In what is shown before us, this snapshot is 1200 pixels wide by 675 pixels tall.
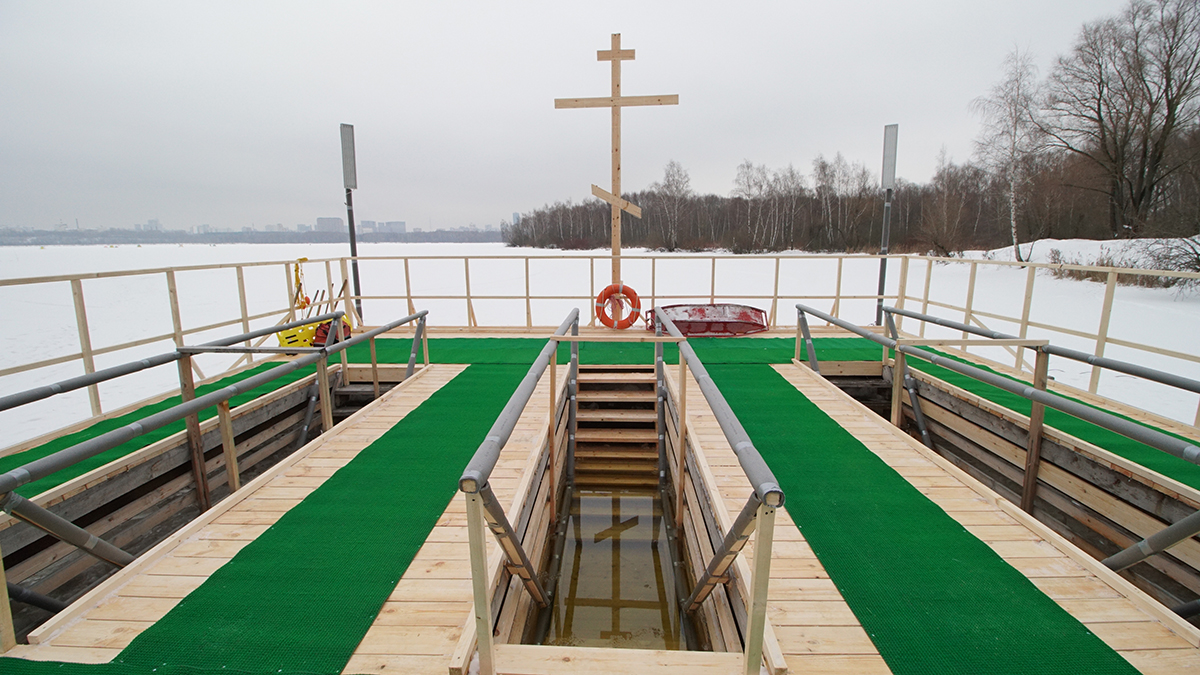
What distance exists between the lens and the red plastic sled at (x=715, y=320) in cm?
795

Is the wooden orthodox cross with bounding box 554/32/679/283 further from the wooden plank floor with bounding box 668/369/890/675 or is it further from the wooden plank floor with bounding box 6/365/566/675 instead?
the wooden plank floor with bounding box 668/369/890/675

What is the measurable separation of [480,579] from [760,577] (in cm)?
82

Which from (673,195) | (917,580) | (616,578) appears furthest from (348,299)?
(673,195)

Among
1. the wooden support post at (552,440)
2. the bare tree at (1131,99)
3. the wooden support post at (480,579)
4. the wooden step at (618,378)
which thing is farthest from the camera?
the bare tree at (1131,99)

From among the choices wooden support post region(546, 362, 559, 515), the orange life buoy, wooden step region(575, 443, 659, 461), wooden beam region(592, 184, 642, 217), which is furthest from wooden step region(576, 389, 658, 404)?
wooden beam region(592, 184, 642, 217)

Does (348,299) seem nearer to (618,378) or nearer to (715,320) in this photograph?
(618,378)

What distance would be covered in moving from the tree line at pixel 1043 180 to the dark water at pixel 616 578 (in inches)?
735

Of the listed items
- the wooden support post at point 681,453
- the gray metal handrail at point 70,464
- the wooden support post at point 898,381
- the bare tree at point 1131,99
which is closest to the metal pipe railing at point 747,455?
the wooden support post at point 681,453

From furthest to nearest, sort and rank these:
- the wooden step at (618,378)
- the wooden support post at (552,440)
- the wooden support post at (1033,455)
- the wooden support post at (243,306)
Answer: the wooden support post at (243,306), the wooden step at (618,378), the wooden support post at (552,440), the wooden support post at (1033,455)

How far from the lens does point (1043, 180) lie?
2519 cm

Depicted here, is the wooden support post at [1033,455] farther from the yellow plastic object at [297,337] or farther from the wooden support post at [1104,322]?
the yellow plastic object at [297,337]

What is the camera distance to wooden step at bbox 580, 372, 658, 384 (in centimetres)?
581

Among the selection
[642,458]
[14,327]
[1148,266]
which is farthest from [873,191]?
[14,327]

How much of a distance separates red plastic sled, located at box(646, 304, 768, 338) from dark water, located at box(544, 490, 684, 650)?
11.8ft
